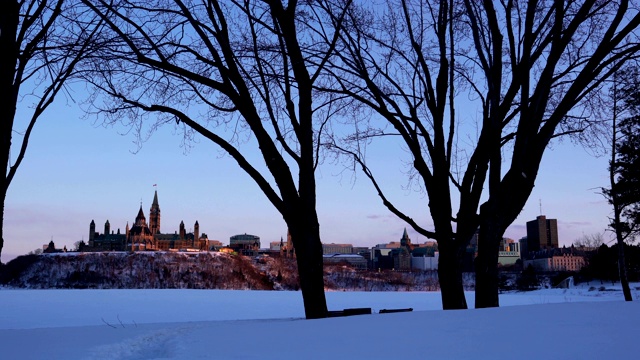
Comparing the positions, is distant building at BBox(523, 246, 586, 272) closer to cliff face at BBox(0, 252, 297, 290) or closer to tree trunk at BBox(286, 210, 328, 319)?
cliff face at BBox(0, 252, 297, 290)

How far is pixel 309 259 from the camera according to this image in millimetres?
10086

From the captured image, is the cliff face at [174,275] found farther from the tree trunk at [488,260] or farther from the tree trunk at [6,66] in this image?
the tree trunk at [6,66]

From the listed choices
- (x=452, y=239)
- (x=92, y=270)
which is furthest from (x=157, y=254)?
(x=452, y=239)

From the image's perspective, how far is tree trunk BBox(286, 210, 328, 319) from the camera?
396 inches

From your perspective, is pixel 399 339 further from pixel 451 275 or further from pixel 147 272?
pixel 147 272

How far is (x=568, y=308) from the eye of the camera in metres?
6.27

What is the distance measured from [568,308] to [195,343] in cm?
408

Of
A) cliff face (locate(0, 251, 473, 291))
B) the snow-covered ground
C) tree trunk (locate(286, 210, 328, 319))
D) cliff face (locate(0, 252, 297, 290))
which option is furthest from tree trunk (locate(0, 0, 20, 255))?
cliff face (locate(0, 252, 297, 290))

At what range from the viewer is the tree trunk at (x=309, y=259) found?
10055 mm

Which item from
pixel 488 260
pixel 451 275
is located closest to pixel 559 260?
pixel 451 275

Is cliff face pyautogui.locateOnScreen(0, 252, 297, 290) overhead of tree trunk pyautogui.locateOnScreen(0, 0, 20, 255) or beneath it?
beneath

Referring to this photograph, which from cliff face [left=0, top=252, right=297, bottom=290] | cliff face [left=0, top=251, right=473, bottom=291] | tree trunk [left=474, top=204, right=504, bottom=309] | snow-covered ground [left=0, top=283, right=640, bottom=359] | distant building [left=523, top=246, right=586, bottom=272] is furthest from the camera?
distant building [left=523, top=246, right=586, bottom=272]

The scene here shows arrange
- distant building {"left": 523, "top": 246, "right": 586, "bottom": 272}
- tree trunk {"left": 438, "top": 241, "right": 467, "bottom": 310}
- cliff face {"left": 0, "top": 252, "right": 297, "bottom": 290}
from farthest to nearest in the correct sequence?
distant building {"left": 523, "top": 246, "right": 586, "bottom": 272} < cliff face {"left": 0, "top": 252, "right": 297, "bottom": 290} < tree trunk {"left": 438, "top": 241, "right": 467, "bottom": 310}

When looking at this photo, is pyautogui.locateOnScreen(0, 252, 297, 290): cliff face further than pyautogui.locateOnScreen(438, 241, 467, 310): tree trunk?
Yes
